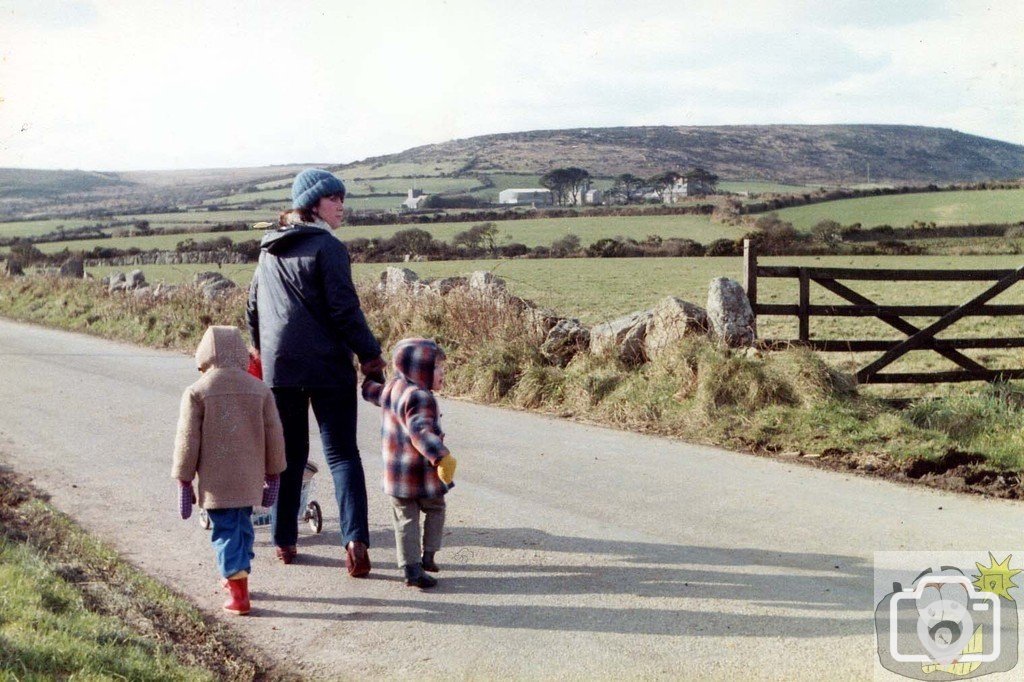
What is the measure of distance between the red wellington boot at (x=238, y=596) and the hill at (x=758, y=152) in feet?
97.2

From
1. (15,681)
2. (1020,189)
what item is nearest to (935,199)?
(1020,189)

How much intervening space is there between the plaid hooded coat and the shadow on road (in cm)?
57

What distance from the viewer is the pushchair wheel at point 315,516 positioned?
6.16 m

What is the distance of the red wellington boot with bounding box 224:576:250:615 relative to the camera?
15.8 feet

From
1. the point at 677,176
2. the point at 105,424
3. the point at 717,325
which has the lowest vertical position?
the point at 105,424

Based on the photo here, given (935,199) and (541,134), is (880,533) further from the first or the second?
(935,199)

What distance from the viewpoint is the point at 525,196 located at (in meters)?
38.5

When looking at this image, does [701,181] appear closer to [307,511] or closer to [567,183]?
[567,183]

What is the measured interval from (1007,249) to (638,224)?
1627cm

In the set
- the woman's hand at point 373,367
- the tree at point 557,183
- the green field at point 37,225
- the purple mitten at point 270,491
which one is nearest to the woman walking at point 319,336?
the woman's hand at point 373,367

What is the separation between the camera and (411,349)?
16.8 ft

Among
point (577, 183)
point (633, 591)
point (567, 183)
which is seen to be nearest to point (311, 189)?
point (633, 591)

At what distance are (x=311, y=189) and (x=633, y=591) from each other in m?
2.77

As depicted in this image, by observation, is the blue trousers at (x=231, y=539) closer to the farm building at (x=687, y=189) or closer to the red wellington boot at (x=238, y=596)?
the red wellington boot at (x=238, y=596)
